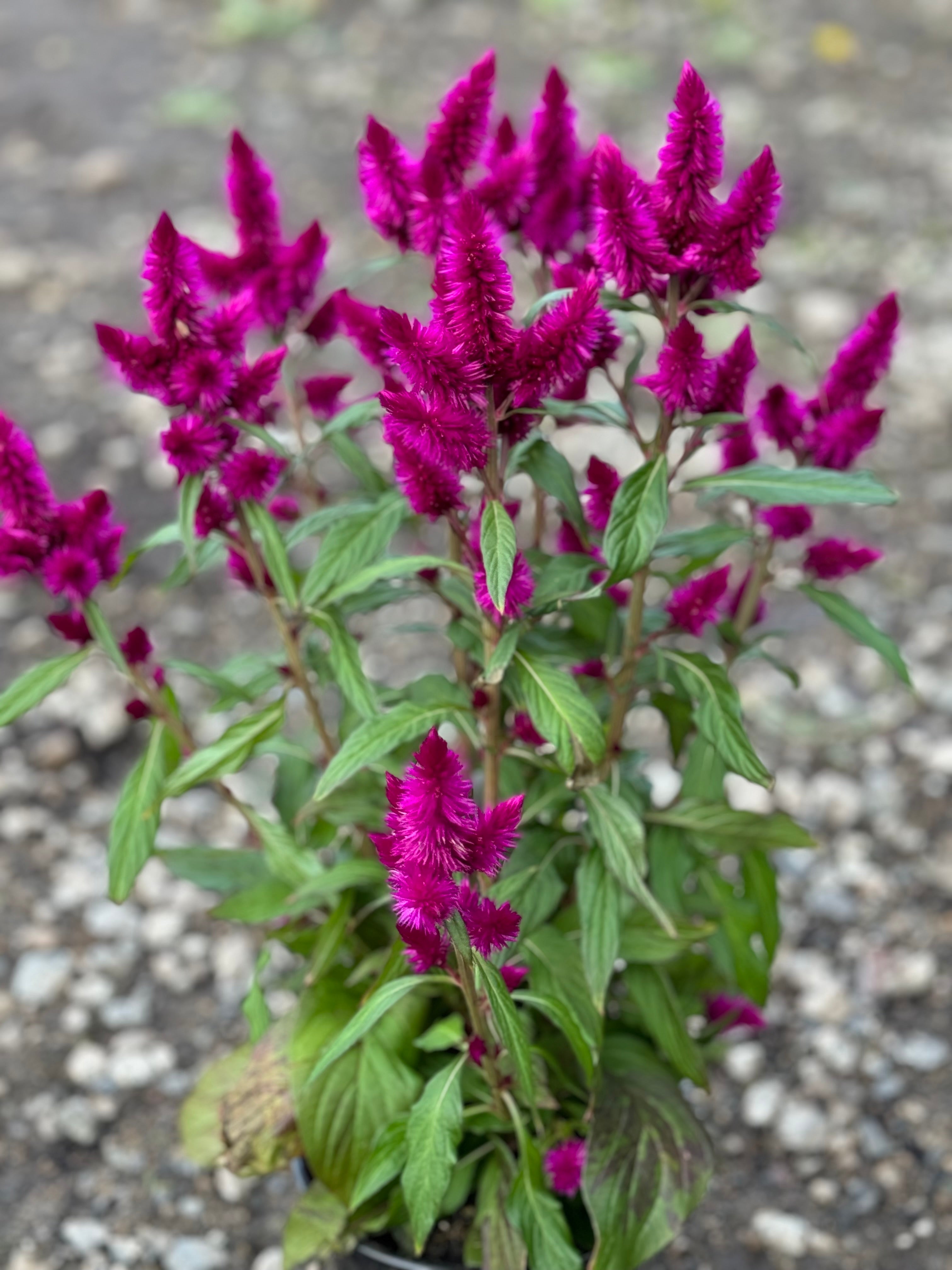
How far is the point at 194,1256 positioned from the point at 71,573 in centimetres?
118

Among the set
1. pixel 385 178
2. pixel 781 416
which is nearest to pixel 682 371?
pixel 781 416

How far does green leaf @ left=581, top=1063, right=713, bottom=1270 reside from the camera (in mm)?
1482

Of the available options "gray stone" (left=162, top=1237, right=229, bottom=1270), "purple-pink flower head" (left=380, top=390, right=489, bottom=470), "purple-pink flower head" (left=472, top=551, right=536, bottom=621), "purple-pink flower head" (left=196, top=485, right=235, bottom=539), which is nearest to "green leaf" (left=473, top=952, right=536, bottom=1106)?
"purple-pink flower head" (left=472, top=551, right=536, bottom=621)

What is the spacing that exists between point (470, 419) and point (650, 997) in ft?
2.79

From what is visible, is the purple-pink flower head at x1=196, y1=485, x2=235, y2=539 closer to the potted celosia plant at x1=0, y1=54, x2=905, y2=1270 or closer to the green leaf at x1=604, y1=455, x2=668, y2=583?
the potted celosia plant at x1=0, y1=54, x2=905, y2=1270

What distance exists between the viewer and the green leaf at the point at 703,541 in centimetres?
142

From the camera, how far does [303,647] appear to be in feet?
5.46

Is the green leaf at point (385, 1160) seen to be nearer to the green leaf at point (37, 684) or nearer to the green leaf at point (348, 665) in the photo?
the green leaf at point (348, 665)

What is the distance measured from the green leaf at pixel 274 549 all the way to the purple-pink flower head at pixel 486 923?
0.43m

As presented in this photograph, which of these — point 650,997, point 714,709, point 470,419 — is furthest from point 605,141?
point 650,997

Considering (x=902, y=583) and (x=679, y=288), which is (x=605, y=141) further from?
(x=902, y=583)

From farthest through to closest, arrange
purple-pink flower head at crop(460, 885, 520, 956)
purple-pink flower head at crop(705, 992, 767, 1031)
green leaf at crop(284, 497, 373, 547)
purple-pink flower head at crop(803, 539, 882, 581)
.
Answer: purple-pink flower head at crop(705, 992, 767, 1031) < purple-pink flower head at crop(803, 539, 882, 581) < green leaf at crop(284, 497, 373, 547) < purple-pink flower head at crop(460, 885, 520, 956)

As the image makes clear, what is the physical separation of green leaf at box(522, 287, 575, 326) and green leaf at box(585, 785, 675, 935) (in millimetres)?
505

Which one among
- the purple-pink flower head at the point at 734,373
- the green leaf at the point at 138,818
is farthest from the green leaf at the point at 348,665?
the purple-pink flower head at the point at 734,373
